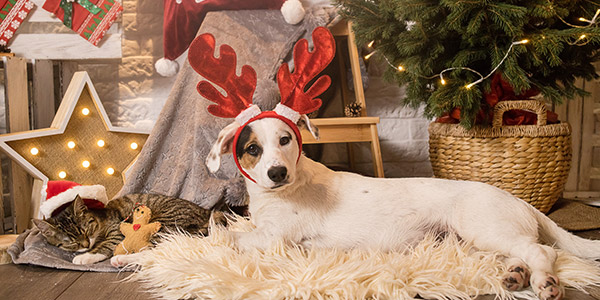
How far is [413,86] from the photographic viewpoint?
1831mm

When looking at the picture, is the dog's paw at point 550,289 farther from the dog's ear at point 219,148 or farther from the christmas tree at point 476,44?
the dog's ear at point 219,148

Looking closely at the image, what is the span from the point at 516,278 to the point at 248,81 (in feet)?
3.30

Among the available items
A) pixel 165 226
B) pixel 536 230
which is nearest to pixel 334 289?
pixel 536 230

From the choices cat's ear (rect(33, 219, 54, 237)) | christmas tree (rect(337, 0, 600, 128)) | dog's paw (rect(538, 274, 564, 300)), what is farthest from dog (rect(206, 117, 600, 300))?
cat's ear (rect(33, 219, 54, 237))

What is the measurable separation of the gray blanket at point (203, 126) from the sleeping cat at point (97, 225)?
0.25 meters

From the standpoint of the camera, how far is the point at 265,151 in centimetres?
128

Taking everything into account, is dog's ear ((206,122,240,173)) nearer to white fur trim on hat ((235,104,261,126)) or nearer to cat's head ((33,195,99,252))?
white fur trim on hat ((235,104,261,126))

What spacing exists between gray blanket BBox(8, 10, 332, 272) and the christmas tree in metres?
0.47

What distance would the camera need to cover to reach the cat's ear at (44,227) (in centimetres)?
149

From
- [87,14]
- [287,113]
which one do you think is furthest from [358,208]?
[87,14]

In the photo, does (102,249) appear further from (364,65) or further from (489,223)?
(364,65)

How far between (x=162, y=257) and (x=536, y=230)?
1197 mm

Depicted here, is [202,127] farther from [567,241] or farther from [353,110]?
[567,241]

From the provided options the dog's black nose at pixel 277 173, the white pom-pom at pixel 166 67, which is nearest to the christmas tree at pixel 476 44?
the dog's black nose at pixel 277 173
